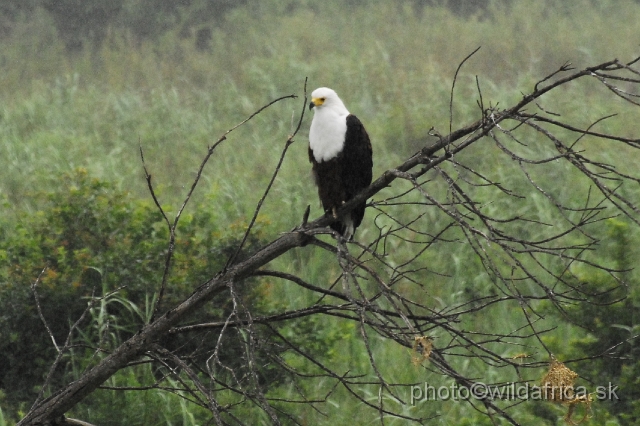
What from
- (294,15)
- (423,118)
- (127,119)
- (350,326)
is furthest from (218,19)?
(350,326)

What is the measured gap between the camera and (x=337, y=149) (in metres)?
3.07

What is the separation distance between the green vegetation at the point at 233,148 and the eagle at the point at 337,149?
962 millimetres

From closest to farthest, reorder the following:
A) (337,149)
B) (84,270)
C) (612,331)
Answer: (337,149)
(612,331)
(84,270)

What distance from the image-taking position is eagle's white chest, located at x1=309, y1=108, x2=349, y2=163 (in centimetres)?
307

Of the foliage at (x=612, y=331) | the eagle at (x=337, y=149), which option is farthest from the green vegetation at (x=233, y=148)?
the eagle at (x=337, y=149)

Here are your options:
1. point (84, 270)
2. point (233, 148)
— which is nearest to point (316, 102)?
point (84, 270)

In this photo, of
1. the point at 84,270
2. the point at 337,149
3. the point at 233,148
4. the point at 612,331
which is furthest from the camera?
the point at 233,148

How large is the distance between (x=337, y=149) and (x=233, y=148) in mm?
5185

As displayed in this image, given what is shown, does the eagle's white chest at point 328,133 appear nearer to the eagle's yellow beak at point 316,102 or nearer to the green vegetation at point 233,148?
the eagle's yellow beak at point 316,102

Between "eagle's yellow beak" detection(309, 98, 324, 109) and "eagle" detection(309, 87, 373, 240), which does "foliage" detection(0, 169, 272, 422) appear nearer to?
"eagle" detection(309, 87, 373, 240)

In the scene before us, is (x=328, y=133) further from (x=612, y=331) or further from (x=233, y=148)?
(x=233, y=148)

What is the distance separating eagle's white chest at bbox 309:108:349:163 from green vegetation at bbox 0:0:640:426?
975mm

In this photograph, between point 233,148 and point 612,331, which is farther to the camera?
point 233,148

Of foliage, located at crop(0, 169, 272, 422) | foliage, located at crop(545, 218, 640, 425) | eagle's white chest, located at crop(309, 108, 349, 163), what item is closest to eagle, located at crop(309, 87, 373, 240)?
eagle's white chest, located at crop(309, 108, 349, 163)
